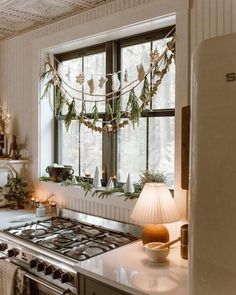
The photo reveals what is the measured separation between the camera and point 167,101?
2.39m

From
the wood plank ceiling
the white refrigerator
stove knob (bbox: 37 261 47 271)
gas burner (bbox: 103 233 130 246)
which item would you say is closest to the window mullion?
the wood plank ceiling

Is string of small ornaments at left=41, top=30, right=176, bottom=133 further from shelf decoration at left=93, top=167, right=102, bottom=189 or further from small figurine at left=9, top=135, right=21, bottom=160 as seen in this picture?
small figurine at left=9, top=135, right=21, bottom=160

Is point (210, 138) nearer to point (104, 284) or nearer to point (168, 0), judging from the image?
point (104, 284)

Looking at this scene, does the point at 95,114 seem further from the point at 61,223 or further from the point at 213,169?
the point at 213,169

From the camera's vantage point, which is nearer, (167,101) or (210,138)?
(210,138)

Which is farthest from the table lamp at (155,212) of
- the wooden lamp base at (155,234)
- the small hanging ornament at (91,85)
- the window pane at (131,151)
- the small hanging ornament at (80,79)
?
the small hanging ornament at (80,79)

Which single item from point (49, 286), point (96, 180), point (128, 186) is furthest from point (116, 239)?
point (96, 180)

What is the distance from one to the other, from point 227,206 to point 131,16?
1.78m

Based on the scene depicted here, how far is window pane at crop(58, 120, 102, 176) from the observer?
2.87m

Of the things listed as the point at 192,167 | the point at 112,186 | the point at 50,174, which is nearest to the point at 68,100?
the point at 50,174

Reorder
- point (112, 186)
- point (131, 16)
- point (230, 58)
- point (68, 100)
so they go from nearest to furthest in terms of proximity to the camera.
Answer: point (230, 58) < point (131, 16) < point (112, 186) < point (68, 100)

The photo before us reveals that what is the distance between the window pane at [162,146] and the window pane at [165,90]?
10 cm

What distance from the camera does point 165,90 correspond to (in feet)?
7.86

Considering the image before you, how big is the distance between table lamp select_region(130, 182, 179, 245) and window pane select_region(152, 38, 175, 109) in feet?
2.34
